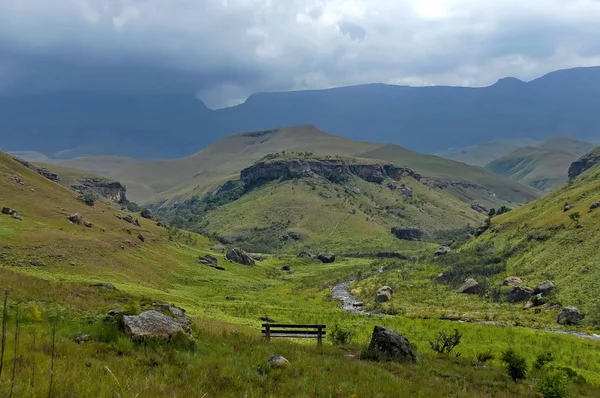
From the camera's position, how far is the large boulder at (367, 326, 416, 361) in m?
22.5

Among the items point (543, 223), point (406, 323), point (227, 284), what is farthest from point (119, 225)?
point (543, 223)

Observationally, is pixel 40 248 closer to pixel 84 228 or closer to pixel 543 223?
pixel 84 228

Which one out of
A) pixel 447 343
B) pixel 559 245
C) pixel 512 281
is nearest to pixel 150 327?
pixel 447 343

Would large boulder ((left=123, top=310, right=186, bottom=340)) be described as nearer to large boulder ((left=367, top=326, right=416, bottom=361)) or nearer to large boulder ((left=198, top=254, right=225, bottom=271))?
large boulder ((left=367, top=326, right=416, bottom=361))

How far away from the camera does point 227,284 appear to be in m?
93.6

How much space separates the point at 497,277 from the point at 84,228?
8485cm

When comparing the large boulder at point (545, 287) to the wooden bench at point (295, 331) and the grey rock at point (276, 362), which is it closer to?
the wooden bench at point (295, 331)

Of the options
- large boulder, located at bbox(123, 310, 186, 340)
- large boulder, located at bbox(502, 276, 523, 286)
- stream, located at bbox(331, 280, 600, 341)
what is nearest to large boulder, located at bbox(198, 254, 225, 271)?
stream, located at bbox(331, 280, 600, 341)

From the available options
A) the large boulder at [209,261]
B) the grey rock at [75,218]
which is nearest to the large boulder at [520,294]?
the large boulder at [209,261]

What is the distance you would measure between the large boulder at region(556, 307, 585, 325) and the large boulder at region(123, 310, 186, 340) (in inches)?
2314

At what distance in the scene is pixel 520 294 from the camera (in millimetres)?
71250

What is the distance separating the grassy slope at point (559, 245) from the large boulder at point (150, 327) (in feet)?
205

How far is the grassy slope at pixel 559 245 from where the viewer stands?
221ft

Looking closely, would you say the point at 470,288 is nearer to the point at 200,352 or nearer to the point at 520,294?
the point at 520,294
